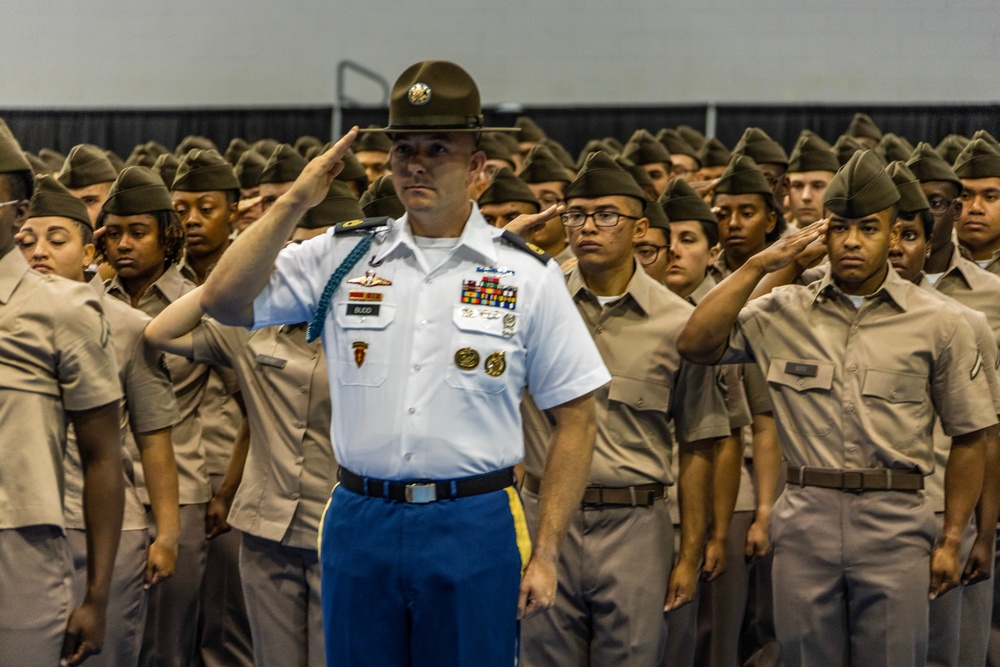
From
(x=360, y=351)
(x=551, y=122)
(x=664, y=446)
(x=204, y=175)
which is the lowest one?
(x=664, y=446)

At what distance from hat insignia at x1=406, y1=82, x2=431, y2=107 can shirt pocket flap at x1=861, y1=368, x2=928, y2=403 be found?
160 centimetres

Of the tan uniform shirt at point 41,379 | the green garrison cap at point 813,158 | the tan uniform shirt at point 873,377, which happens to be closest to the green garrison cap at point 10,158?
the tan uniform shirt at point 41,379

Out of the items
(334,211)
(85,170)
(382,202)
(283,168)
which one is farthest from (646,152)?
(334,211)

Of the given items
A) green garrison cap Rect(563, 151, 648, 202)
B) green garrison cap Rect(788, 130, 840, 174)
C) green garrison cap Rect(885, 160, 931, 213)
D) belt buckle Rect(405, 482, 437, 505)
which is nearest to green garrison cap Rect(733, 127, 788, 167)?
green garrison cap Rect(788, 130, 840, 174)

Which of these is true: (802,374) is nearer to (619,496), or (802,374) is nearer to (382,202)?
(619,496)

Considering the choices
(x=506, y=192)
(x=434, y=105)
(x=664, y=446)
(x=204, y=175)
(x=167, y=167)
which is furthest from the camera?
(x=167, y=167)

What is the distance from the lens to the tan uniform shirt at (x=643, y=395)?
3596mm

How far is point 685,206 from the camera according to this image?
15.0 feet

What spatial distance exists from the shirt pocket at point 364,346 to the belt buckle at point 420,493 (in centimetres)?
21

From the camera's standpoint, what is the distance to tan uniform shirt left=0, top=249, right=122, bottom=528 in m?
2.42

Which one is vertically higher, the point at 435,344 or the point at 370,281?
the point at 370,281

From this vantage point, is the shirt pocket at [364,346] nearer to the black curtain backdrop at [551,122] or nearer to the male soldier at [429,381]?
the male soldier at [429,381]

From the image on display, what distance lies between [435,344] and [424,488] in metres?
0.27

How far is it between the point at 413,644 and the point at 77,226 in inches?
73.1
